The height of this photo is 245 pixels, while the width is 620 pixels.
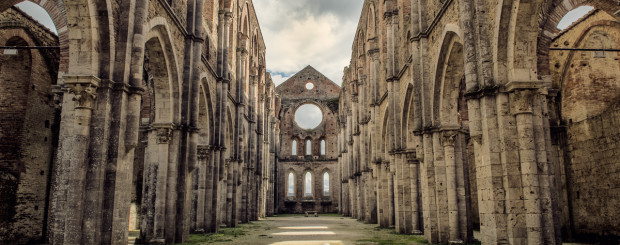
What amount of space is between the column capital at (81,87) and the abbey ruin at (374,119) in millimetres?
25

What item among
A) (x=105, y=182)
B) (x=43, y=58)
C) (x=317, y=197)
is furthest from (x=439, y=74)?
(x=317, y=197)

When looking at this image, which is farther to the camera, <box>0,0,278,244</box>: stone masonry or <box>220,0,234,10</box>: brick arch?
<box>220,0,234,10</box>: brick arch

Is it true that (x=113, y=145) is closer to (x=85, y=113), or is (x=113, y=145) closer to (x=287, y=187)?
(x=85, y=113)

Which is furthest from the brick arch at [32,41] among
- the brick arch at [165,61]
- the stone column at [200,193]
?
the stone column at [200,193]

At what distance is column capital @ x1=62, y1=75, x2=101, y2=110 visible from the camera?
8312 millimetres

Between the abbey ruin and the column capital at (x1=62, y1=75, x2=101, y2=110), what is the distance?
3 cm

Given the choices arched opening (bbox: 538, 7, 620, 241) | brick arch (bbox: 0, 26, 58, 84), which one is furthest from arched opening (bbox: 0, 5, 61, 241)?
arched opening (bbox: 538, 7, 620, 241)

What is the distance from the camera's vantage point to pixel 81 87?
8352 millimetres

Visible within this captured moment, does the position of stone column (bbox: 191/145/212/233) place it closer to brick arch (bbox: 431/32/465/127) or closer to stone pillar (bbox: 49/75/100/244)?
brick arch (bbox: 431/32/465/127)

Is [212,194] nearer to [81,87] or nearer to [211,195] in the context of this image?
[211,195]

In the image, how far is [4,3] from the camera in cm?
972

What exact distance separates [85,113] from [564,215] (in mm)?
14540

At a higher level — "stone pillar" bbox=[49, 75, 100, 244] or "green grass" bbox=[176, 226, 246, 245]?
"stone pillar" bbox=[49, 75, 100, 244]

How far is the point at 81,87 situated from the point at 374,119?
1850 cm
